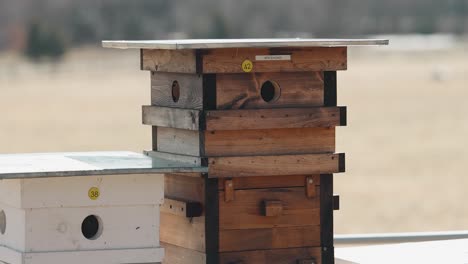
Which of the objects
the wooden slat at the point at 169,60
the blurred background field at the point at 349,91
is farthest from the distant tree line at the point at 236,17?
the wooden slat at the point at 169,60

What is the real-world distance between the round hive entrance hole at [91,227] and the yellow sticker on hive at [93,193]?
4.5 inches

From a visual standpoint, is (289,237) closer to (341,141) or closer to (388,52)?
(341,141)

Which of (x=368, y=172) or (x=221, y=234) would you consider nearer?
(x=221, y=234)

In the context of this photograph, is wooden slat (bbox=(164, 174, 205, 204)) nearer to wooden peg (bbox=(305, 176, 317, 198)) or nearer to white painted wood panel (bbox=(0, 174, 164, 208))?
white painted wood panel (bbox=(0, 174, 164, 208))

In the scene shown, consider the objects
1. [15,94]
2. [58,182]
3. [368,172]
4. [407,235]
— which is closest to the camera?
[58,182]

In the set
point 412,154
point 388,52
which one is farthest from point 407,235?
point 388,52

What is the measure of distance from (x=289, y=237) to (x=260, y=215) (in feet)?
0.64

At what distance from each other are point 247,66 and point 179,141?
0.54 meters

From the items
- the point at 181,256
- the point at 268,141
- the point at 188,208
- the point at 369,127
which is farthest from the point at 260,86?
the point at 369,127

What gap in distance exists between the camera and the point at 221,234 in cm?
663

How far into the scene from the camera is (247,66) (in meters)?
6.72

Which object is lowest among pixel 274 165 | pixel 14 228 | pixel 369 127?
pixel 14 228

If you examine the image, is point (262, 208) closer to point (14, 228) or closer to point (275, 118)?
point (275, 118)

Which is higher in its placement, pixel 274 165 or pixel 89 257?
pixel 274 165
